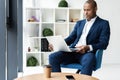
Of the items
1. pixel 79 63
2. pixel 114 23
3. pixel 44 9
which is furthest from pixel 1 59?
pixel 114 23

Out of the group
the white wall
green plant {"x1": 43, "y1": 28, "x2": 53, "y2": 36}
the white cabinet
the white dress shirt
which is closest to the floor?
the white wall

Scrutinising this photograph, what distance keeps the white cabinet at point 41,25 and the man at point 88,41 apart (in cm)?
262

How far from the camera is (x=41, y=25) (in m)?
6.54

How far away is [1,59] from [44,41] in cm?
323

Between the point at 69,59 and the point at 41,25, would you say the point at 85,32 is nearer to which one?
the point at 69,59

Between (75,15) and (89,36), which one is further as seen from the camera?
(75,15)

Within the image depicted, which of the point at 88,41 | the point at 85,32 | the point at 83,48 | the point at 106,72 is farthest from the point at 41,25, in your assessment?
the point at 83,48

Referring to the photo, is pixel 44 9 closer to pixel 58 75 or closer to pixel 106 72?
pixel 106 72

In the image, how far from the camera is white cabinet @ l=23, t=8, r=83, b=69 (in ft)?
21.3

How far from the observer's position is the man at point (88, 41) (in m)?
3.64

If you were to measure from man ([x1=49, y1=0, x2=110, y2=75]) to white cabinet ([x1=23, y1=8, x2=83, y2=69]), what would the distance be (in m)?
2.62

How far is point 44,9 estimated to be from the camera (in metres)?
6.61

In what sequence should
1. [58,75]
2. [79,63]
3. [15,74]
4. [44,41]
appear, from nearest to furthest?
[58,75]
[79,63]
[15,74]
[44,41]

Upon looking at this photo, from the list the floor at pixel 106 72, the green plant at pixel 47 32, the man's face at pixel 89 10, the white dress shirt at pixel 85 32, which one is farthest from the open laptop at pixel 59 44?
the green plant at pixel 47 32
